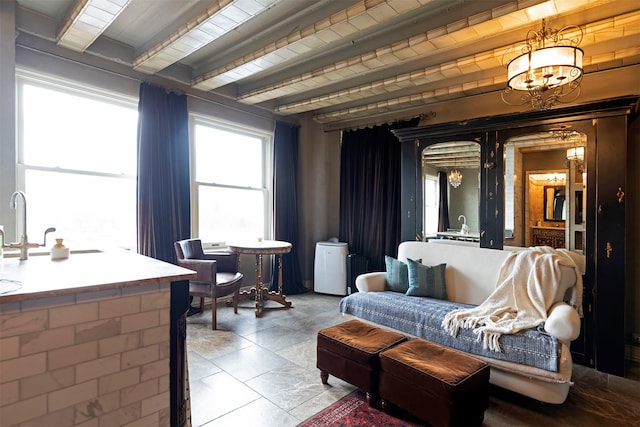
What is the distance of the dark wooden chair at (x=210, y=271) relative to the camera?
11.5 ft

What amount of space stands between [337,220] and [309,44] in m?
3.08

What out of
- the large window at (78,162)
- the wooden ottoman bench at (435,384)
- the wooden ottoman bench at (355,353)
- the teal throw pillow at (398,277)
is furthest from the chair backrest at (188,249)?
the wooden ottoman bench at (435,384)

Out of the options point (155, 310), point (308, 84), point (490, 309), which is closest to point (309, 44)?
point (308, 84)

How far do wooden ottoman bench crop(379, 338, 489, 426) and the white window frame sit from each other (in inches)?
118

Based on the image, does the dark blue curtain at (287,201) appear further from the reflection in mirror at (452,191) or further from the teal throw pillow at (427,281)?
the teal throw pillow at (427,281)

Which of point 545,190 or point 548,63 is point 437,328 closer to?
point 545,190

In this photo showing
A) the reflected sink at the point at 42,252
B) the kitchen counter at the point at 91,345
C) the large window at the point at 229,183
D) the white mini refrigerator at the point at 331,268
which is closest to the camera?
the kitchen counter at the point at 91,345

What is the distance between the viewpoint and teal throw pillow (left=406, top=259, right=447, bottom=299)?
3.24 meters

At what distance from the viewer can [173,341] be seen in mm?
1529

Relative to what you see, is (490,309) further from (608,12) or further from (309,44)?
(309,44)

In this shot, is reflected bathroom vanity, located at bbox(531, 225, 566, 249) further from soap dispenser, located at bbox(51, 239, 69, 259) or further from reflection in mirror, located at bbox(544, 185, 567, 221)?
soap dispenser, located at bbox(51, 239, 69, 259)

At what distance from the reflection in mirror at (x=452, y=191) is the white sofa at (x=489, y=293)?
0.87ft

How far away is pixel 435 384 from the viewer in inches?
72.7

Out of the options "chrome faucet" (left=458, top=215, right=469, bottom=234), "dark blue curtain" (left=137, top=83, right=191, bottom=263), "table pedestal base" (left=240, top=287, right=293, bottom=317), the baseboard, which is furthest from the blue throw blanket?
"dark blue curtain" (left=137, top=83, right=191, bottom=263)
